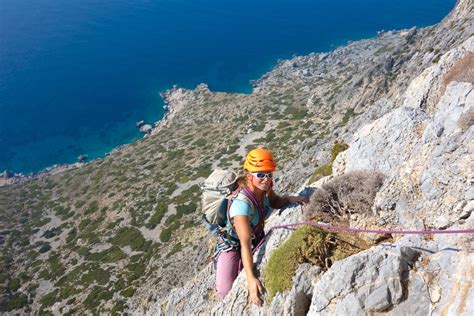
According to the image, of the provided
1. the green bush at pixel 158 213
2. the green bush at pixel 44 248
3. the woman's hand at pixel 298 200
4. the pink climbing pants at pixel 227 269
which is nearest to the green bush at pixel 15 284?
the green bush at pixel 44 248

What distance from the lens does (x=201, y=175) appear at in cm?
8969

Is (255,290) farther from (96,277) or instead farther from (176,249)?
(96,277)

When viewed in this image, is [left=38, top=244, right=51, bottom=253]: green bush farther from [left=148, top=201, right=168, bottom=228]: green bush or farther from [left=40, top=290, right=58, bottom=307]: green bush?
[left=148, top=201, right=168, bottom=228]: green bush

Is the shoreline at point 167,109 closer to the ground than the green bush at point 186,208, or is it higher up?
higher up

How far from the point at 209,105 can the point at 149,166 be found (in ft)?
146

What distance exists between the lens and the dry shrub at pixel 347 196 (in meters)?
9.61

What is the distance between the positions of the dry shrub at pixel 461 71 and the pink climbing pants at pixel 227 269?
10.8 meters

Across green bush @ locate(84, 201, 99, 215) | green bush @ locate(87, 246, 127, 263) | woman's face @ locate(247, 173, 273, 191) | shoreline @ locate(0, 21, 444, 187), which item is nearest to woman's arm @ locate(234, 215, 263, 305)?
woman's face @ locate(247, 173, 273, 191)

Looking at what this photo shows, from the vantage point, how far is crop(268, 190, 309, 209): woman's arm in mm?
9556

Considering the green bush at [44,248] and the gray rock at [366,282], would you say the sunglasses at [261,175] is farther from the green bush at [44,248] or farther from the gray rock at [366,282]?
the green bush at [44,248]

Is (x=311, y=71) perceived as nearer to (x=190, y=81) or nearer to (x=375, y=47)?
(x=375, y=47)

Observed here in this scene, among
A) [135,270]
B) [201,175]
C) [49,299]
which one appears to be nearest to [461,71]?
[135,270]

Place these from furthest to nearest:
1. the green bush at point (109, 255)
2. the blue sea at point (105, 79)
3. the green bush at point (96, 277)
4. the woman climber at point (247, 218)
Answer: the blue sea at point (105, 79) < the green bush at point (109, 255) < the green bush at point (96, 277) < the woman climber at point (247, 218)

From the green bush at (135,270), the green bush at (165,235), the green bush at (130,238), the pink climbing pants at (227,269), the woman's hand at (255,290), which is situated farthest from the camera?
the green bush at (130,238)
